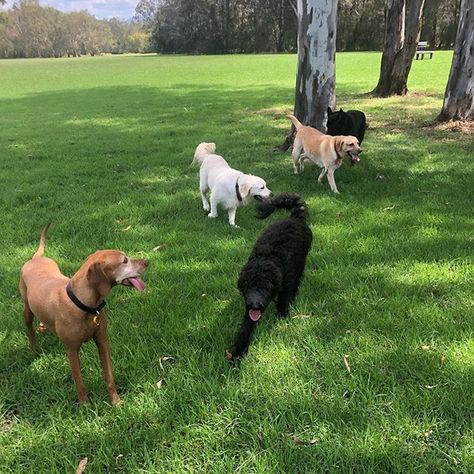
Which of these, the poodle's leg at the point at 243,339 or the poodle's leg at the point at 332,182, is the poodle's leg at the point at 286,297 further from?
the poodle's leg at the point at 332,182

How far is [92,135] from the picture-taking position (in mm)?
11969

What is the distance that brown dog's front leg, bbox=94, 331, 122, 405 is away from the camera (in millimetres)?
2734

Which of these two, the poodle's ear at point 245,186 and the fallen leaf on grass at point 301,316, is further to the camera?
the poodle's ear at point 245,186

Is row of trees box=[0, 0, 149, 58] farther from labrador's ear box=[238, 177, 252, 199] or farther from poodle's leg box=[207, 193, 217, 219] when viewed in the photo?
labrador's ear box=[238, 177, 252, 199]

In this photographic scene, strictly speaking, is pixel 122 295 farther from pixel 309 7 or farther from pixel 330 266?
pixel 309 7

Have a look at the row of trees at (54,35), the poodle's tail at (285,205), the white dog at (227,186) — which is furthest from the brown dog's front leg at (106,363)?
the row of trees at (54,35)

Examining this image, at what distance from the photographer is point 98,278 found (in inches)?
97.0

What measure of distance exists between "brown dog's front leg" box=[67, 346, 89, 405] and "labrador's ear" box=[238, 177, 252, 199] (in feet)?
9.93

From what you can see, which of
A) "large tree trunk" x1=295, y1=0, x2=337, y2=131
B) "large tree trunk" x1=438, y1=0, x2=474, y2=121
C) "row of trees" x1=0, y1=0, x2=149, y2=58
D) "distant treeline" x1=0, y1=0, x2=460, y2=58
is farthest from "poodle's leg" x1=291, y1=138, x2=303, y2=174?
"row of trees" x1=0, y1=0, x2=149, y2=58

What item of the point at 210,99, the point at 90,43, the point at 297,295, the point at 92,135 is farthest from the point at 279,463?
the point at 90,43

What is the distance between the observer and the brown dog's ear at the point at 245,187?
17.2ft

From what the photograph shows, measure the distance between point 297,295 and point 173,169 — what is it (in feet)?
16.0

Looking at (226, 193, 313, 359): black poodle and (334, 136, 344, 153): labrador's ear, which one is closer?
(226, 193, 313, 359): black poodle

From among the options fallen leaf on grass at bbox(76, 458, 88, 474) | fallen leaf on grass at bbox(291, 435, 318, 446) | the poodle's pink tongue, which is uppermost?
the poodle's pink tongue
